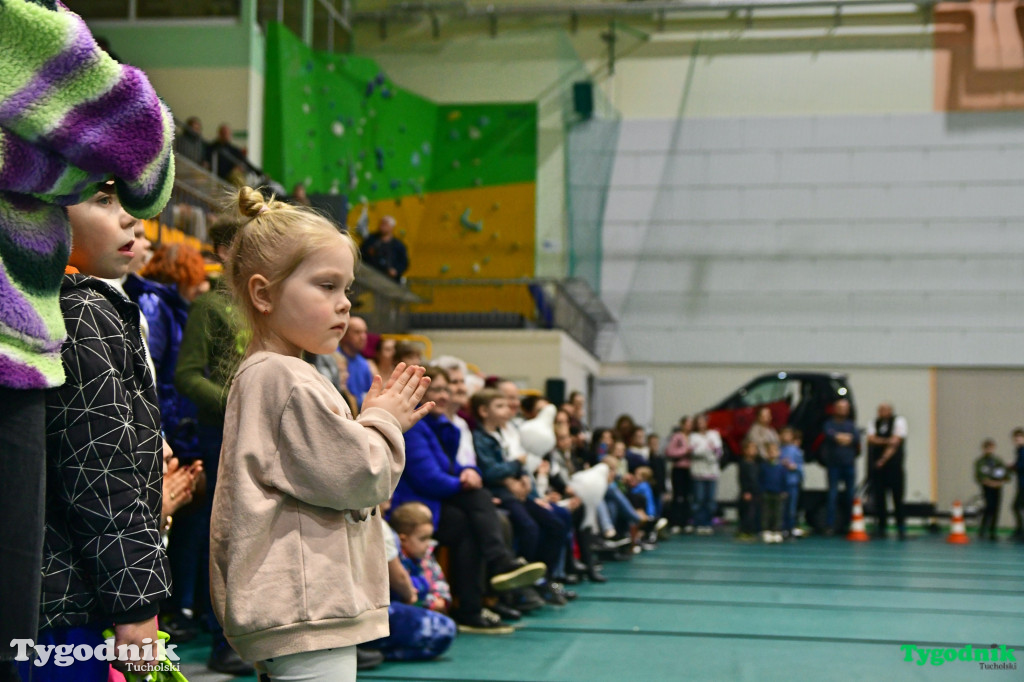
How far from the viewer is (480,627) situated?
475 cm

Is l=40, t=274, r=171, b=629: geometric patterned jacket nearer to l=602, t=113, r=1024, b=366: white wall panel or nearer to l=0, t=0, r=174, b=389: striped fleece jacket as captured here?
l=0, t=0, r=174, b=389: striped fleece jacket

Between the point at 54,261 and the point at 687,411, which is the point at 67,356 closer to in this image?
the point at 54,261

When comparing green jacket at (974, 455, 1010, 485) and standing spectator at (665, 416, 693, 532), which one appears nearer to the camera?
green jacket at (974, 455, 1010, 485)

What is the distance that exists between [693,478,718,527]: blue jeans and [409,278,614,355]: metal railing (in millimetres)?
2475

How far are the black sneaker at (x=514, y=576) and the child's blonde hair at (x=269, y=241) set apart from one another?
3.25 meters

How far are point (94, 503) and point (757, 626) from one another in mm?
4077

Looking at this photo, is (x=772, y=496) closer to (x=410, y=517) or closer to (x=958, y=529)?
(x=958, y=529)

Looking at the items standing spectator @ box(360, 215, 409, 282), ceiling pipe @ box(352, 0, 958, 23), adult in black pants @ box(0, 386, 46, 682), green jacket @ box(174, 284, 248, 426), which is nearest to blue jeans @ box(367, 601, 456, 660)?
green jacket @ box(174, 284, 248, 426)

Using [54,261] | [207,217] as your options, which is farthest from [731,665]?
[207,217]

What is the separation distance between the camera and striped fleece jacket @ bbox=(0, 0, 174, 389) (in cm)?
129

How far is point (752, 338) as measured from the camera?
16562mm

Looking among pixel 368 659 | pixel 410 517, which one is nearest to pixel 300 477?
pixel 368 659

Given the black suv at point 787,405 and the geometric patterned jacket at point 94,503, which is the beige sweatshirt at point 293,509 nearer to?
the geometric patterned jacket at point 94,503

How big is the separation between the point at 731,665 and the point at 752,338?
12.9m
